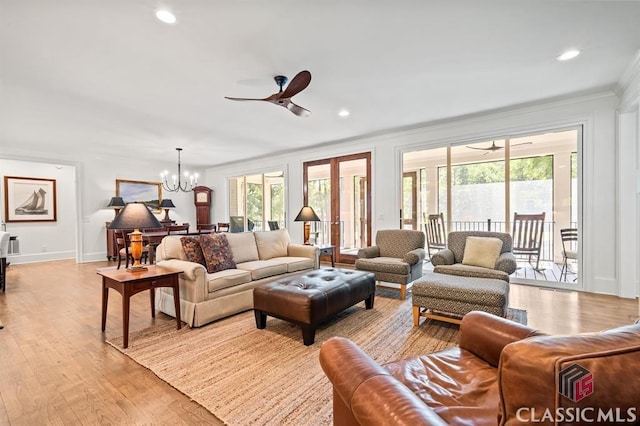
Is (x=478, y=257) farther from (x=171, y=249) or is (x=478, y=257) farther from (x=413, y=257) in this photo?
(x=171, y=249)

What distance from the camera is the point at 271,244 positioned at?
450 cm

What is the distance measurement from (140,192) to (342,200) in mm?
5594

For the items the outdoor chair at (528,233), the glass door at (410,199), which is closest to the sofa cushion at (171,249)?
the glass door at (410,199)

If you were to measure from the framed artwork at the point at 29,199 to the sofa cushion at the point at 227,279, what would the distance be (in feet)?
22.6

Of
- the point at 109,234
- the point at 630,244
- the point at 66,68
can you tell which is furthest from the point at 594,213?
the point at 109,234

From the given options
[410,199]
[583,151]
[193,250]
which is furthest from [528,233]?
[193,250]

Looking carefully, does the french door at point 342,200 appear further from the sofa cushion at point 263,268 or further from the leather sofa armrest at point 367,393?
the leather sofa armrest at point 367,393

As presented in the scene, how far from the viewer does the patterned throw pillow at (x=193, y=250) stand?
333 cm

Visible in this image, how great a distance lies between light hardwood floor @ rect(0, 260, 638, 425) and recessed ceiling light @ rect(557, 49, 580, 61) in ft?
8.83

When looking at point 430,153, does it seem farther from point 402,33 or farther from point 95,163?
point 95,163

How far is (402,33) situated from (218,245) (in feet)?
9.64

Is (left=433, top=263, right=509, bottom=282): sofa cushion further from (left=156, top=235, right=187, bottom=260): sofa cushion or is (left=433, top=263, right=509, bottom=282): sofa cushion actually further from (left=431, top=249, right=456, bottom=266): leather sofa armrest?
(left=156, top=235, right=187, bottom=260): sofa cushion

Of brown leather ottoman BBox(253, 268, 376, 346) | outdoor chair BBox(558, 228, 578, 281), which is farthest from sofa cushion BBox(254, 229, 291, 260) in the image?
outdoor chair BBox(558, 228, 578, 281)

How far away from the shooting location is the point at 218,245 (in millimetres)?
3535
